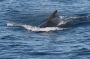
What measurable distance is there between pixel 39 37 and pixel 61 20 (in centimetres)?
503

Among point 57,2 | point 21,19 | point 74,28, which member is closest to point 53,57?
point 74,28

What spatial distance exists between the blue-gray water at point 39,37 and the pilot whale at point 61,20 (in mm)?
1152

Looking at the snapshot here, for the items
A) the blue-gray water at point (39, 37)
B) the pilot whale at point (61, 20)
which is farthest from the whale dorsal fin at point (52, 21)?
the blue-gray water at point (39, 37)

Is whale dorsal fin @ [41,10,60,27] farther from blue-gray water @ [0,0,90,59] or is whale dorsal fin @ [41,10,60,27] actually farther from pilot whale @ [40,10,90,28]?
blue-gray water @ [0,0,90,59]

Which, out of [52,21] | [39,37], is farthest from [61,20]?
[39,37]

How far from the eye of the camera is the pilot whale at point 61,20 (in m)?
29.6

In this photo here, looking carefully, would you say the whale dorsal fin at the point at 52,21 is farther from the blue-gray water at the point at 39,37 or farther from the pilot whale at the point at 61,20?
the blue-gray water at the point at 39,37

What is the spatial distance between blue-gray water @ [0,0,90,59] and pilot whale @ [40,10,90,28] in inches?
45.3

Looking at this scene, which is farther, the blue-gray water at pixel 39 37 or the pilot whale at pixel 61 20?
the pilot whale at pixel 61 20

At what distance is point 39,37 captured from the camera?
26.3 meters

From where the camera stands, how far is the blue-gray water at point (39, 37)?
2316 centimetres

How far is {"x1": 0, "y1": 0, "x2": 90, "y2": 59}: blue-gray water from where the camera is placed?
2316cm

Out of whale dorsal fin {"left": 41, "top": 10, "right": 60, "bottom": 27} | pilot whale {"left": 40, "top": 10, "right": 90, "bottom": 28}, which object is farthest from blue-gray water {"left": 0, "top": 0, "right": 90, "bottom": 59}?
whale dorsal fin {"left": 41, "top": 10, "right": 60, "bottom": 27}

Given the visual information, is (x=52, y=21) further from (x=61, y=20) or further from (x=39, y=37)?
(x=39, y=37)
